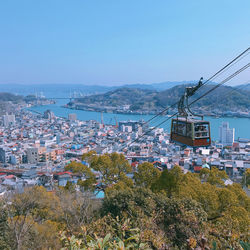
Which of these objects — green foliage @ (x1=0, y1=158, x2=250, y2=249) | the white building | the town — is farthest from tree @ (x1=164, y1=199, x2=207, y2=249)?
the white building

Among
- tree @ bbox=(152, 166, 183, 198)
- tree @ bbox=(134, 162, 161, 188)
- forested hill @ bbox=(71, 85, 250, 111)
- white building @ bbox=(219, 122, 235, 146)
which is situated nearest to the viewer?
tree @ bbox=(152, 166, 183, 198)

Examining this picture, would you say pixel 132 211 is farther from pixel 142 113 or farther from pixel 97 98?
pixel 97 98

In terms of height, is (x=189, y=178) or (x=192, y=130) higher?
(x=192, y=130)

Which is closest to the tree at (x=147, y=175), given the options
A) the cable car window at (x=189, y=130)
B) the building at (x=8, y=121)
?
the cable car window at (x=189, y=130)

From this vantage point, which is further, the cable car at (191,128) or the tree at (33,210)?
the tree at (33,210)

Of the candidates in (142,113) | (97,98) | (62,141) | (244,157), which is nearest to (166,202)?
(244,157)

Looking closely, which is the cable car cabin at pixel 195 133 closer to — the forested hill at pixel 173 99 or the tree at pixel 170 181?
the tree at pixel 170 181

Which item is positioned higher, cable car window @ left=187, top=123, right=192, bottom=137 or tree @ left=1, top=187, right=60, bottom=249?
cable car window @ left=187, top=123, right=192, bottom=137

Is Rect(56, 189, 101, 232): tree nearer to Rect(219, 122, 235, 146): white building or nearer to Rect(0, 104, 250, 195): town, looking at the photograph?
Rect(0, 104, 250, 195): town
